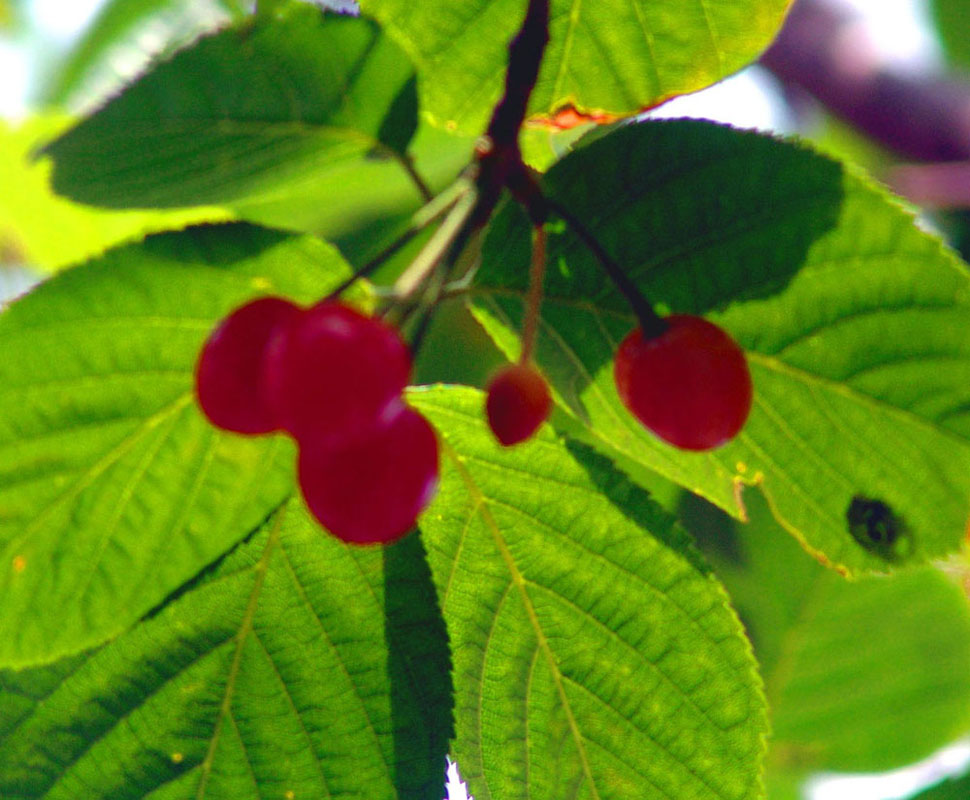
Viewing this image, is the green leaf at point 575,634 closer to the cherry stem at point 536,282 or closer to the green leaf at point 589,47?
the cherry stem at point 536,282

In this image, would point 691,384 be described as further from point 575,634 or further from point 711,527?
point 711,527

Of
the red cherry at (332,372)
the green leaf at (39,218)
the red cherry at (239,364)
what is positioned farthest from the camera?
the green leaf at (39,218)

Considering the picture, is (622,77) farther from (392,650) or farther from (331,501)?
(392,650)

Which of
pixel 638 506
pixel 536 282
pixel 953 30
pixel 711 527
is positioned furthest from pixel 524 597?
pixel 953 30

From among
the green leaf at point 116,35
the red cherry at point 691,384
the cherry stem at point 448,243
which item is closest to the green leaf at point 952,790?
the red cherry at point 691,384

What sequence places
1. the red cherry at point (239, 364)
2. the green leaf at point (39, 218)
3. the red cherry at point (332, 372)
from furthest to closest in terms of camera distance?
the green leaf at point (39, 218) < the red cherry at point (239, 364) < the red cherry at point (332, 372)
